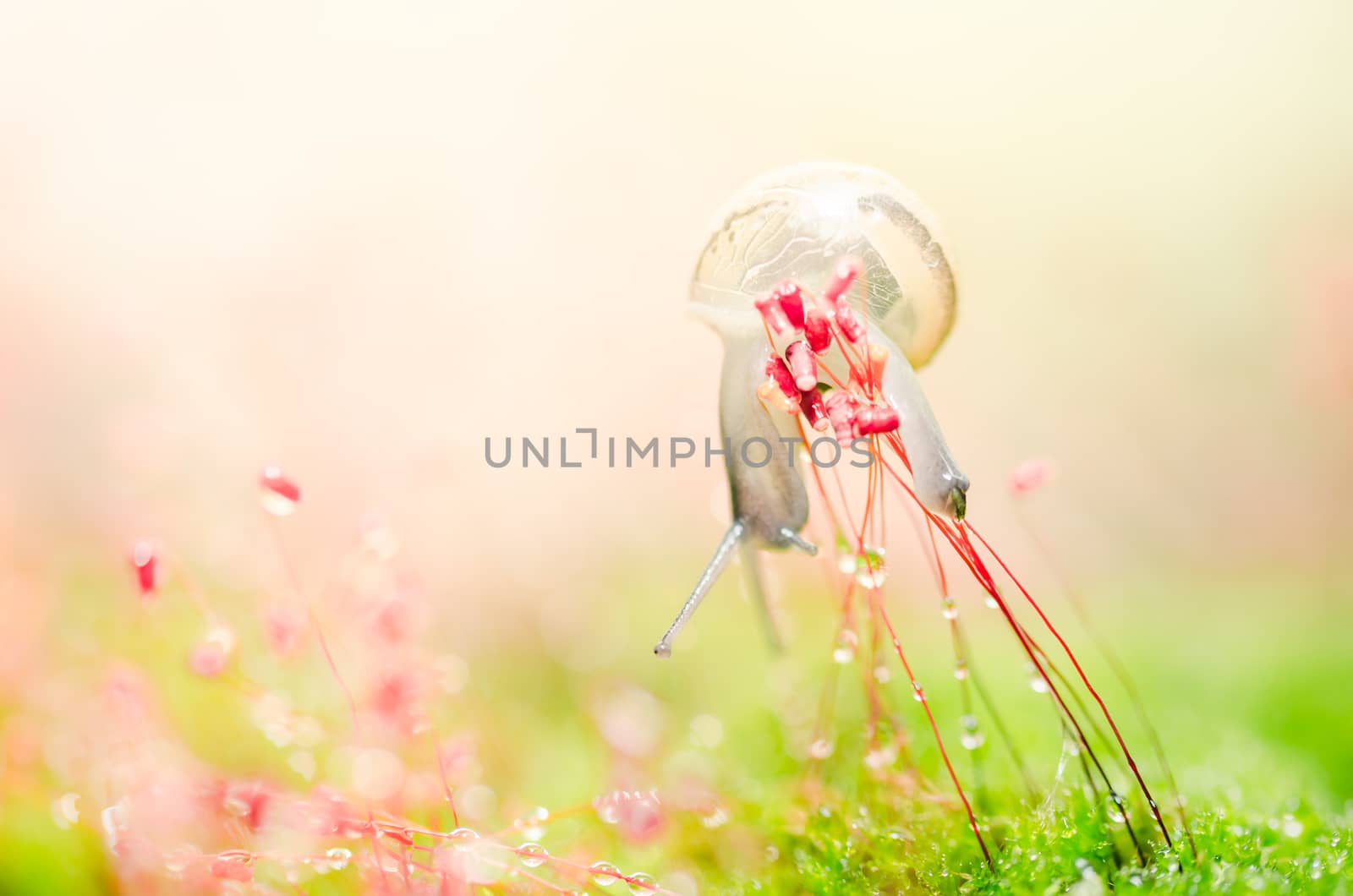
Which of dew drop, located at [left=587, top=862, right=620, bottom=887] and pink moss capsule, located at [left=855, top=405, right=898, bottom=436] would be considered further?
dew drop, located at [left=587, top=862, right=620, bottom=887]

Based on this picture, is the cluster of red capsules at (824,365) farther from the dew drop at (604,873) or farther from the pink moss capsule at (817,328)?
the dew drop at (604,873)

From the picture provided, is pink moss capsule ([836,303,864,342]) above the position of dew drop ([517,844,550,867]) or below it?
above

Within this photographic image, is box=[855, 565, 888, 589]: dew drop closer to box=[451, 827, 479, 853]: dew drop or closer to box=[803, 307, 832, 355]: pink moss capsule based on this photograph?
box=[803, 307, 832, 355]: pink moss capsule

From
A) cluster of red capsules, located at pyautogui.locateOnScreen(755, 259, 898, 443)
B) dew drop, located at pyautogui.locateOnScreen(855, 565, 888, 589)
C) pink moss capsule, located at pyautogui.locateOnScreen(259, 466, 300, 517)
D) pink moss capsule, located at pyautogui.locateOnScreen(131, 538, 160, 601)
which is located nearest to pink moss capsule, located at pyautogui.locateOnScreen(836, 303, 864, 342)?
cluster of red capsules, located at pyautogui.locateOnScreen(755, 259, 898, 443)

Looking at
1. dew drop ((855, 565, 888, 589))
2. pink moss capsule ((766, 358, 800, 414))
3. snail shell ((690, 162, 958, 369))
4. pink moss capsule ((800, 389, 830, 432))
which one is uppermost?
snail shell ((690, 162, 958, 369))

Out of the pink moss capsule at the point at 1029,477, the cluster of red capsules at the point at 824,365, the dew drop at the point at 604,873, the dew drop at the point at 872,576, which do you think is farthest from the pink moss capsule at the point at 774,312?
the dew drop at the point at 604,873

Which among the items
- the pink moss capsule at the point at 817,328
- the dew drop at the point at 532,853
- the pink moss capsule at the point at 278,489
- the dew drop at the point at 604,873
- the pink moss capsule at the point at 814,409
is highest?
the pink moss capsule at the point at 817,328
